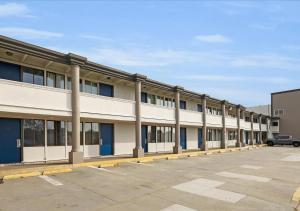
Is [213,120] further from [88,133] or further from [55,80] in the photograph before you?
[55,80]

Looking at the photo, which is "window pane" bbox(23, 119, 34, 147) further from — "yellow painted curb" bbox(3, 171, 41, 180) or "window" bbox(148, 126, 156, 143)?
"window" bbox(148, 126, 156, 143)

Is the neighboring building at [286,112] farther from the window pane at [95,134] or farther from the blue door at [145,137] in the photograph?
the window pane at [95,134]

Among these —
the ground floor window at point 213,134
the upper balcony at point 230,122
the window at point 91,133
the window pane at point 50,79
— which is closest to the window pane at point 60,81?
the window pane at point 50,79

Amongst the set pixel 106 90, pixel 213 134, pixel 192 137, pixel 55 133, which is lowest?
pixel 192 137

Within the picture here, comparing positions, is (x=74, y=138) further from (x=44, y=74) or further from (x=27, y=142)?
(x=44, y=74)

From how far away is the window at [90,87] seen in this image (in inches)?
923

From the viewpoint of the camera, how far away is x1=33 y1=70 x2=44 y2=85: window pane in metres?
20.0

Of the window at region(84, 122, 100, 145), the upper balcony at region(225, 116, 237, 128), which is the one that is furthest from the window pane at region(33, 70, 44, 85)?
the upper balcony at region(225, 116, 237, 128)

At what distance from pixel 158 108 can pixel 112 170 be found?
10.9 metres

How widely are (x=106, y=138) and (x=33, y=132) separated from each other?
22.1 ft

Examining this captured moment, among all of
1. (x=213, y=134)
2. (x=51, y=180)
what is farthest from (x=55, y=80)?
(x=213, y=134)

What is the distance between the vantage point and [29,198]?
35.1 feet

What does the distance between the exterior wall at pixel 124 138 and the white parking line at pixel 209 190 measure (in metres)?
12.1

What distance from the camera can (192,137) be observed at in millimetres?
38312
